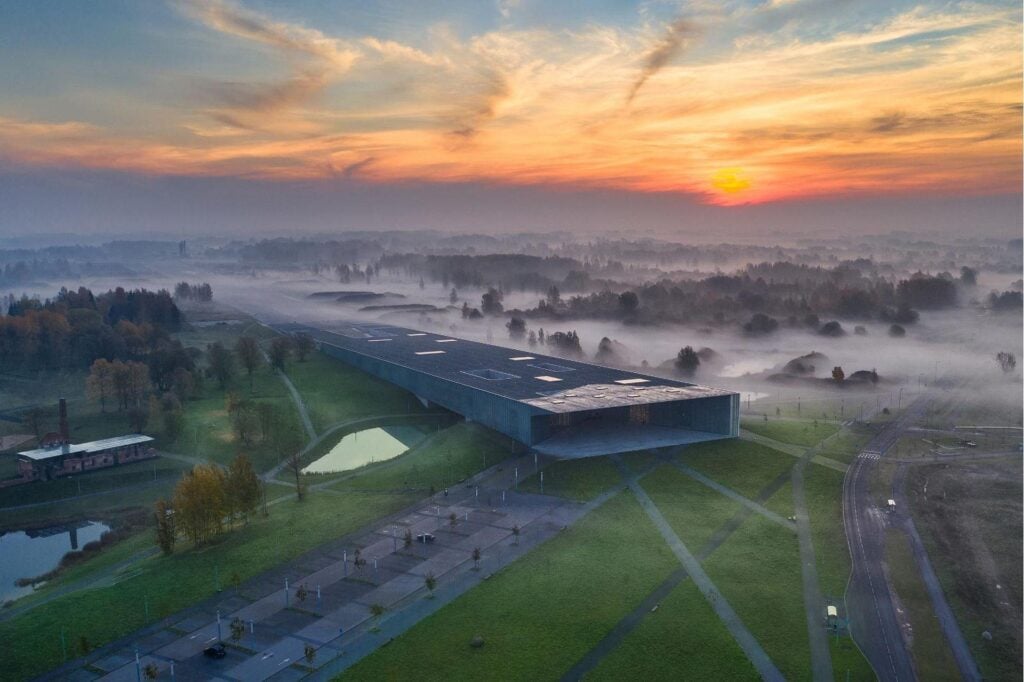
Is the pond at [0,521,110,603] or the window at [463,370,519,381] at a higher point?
the window at [463,370,519,381]

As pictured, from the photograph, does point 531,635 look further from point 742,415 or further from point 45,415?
point 45,415

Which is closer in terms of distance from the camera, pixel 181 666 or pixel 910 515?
pixel 181 666

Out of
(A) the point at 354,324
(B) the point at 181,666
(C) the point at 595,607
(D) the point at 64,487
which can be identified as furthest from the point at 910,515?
(A) the point at 354,324

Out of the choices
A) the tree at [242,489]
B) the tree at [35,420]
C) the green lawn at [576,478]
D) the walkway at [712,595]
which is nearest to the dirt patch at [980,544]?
the walkway at [712,595]

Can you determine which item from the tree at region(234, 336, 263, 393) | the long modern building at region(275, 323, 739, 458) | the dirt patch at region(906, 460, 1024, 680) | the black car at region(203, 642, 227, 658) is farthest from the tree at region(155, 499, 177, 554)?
the tree at region(234, 336, 263, 393)

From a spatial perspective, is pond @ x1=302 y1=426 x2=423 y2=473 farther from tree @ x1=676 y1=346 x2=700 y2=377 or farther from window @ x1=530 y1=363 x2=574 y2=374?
tree @ x1=676 y1=346 x2=700 y2=377

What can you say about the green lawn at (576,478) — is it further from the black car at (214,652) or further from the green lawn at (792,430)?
the black car at (214,652)
